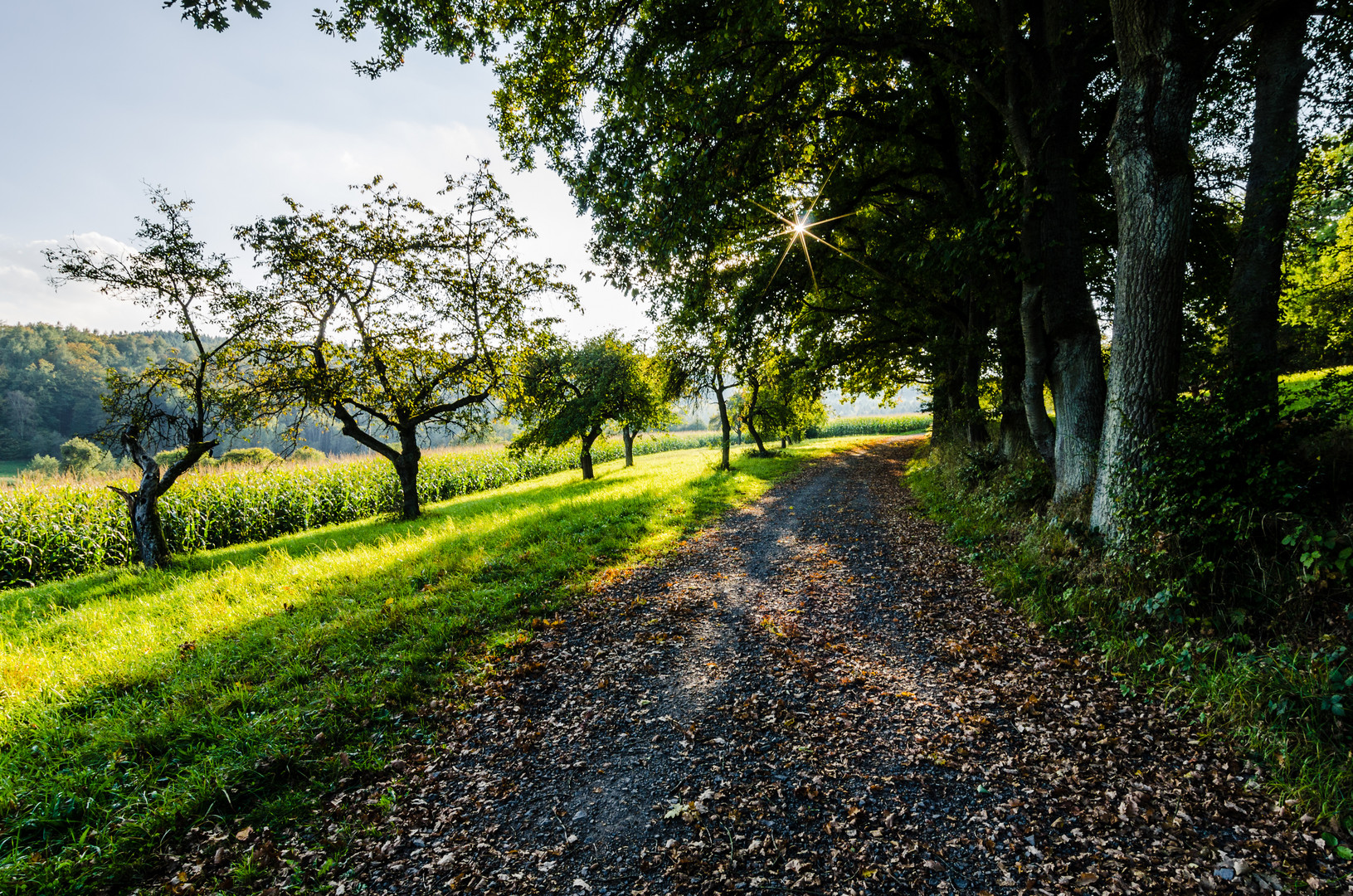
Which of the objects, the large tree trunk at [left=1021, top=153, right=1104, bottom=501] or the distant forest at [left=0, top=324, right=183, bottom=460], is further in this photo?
the distant forest at [left=0, top=324, right=183, bottom=460]

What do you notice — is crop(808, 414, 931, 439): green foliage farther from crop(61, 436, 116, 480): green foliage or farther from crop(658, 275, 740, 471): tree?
crop(61, 436, 116, 480): green foliage

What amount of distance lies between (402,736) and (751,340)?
420 inches

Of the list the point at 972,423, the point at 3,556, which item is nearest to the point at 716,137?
the point at 972,423

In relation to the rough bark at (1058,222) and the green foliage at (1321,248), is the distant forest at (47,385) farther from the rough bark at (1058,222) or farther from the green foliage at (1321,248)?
the green foliage at (1321,248)

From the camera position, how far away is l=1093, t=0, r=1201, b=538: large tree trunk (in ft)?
17.0

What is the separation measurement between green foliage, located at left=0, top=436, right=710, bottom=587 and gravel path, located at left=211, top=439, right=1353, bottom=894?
48.6ft

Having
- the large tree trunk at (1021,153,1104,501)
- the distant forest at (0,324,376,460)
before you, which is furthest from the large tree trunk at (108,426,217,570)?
the distant forest at (0,324,376,460)

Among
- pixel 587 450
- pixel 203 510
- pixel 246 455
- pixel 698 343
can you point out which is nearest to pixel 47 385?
pixel 246 455

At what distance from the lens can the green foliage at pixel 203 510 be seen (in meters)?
11.2

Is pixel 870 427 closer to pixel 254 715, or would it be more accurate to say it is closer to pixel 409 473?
pixel 409 473

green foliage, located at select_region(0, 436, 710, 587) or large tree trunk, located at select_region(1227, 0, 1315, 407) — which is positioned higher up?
large tree trunk, located at select_region(1227, 0, 1315, 407)

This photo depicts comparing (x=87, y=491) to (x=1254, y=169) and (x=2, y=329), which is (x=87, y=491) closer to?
(x=1254, y=169)

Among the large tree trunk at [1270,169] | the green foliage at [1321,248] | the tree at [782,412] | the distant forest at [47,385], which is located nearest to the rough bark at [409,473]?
the tree at [782,412]

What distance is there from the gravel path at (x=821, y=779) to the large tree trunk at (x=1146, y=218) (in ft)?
9.58
